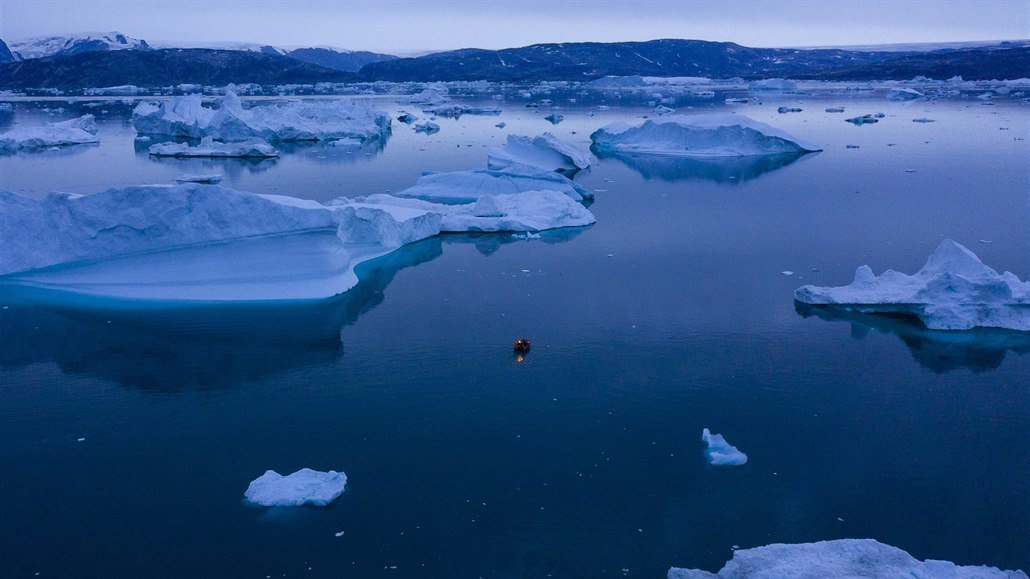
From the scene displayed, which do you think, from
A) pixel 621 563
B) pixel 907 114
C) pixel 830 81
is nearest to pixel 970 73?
pixel 830 81

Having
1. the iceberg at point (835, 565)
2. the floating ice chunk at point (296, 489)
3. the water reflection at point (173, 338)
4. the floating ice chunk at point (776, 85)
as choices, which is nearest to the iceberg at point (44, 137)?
the water reflection at point (173, 338)

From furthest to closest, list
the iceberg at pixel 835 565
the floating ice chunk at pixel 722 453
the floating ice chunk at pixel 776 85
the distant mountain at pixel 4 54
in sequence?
the distant mountain at pixel 4 54 < the floating ice chunk at pixel 776 85 < the floating ice chunk at pixel 722 453 < the iceberg at pixel 835 565

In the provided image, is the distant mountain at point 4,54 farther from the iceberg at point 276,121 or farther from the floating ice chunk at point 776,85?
the floating ice chunk at point 776,85

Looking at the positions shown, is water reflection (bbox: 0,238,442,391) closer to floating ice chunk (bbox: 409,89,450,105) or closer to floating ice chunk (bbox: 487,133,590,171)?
floating ice chunk (bbox: 487,133,590,171)

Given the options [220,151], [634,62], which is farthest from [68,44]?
[220,151]

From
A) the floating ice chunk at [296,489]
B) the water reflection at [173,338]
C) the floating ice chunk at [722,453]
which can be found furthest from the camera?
the water reflection at [173,338]

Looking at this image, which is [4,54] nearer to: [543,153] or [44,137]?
[44,137]
